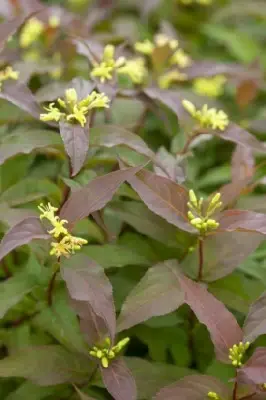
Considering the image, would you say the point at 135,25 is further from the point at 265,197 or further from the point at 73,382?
the point at 73,382

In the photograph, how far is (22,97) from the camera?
1040 mm

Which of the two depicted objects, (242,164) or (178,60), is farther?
(178,60)

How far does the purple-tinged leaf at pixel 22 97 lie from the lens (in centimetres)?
102

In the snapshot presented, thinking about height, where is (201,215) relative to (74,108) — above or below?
below

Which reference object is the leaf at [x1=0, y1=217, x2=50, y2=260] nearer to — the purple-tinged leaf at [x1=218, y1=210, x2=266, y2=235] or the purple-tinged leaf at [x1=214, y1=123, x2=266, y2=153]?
the purple-tinged leaf at [x1=218, y1=210, x2=266, y2=235]

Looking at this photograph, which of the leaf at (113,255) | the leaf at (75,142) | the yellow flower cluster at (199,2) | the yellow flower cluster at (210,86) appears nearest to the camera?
the leaf at (75,142)

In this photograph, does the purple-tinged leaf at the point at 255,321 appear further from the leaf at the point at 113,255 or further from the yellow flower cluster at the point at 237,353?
the leaf at the point at 113,255

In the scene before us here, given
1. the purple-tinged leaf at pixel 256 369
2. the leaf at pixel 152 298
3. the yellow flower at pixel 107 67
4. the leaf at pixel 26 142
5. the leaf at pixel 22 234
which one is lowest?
the purple-tinged leaf at pixel 256 369

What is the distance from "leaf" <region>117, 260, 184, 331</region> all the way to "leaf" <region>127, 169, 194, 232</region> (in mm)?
75

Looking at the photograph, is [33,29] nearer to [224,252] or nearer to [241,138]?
[241,138]

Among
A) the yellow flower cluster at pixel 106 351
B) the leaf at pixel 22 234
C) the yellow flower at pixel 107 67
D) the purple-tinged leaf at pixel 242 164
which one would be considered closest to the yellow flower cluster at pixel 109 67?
the yellow flower at pixel 107 67

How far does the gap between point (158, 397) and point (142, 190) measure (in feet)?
0.93

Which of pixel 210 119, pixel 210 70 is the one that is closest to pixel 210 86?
pixel 210 70

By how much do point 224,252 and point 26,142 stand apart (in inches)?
13.1
